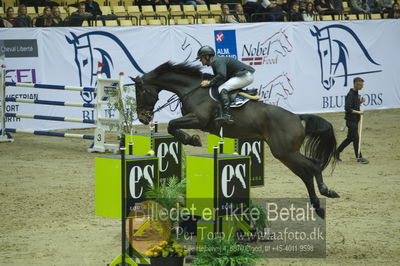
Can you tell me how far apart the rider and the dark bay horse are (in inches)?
6.3

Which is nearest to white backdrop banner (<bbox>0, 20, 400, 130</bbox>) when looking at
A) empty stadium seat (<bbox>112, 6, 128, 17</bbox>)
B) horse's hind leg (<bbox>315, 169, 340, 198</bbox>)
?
empty stadium seat (<bbox>112, 6, 128, 17</bbox>)

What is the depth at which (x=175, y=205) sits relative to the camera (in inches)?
316

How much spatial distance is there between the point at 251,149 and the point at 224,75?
1.28 m

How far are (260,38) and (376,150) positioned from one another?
18.8 ft

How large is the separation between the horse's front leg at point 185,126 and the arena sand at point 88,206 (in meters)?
1.44

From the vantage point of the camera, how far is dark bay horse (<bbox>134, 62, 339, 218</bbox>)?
9977 mm

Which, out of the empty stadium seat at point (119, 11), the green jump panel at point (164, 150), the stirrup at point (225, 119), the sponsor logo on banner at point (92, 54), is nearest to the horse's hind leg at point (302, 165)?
the stirrup at point (225, 119)

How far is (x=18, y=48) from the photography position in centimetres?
1745

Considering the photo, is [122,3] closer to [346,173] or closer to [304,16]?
[304,16]

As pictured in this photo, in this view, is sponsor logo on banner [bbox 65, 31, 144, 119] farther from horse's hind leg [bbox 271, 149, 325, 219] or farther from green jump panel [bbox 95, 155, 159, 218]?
green jump panel [bbox 95, 155, 159, 218]

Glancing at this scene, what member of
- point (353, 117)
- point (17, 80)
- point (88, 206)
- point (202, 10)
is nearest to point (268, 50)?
point (202, 10)

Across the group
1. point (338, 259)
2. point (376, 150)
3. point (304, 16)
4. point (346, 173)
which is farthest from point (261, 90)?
point (338, 259)

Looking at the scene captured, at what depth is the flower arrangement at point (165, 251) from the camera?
24.1 feet

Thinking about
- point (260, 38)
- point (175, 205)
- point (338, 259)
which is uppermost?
point (260, 38)
